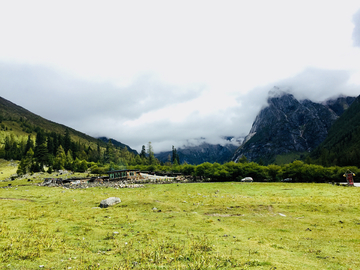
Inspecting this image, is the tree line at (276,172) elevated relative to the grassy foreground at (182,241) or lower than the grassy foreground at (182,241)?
lower

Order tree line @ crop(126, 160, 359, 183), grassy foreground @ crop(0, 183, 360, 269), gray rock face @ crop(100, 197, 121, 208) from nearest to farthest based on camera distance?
grassy foreground @ crop(0, 183, 360, 269), gray rock face @ crop(100, 197, 121, 208), tree line @ crop(126, 160, 359, 183)

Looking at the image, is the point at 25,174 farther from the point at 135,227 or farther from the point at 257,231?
the point at 257,231

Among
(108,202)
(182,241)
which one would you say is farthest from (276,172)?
(182,241)

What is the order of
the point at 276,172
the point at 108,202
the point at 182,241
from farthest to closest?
the point at 276,172
the point at 108,202
the point at 182,241

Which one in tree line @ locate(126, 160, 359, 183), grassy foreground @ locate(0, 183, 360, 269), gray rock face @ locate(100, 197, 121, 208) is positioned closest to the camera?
grassy foreground @ locate(0, 183, 360, 269)

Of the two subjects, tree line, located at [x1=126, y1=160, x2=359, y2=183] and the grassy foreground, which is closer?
the grassy foreground

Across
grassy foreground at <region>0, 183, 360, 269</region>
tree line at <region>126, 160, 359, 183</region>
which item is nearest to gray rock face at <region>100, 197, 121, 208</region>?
grassy foreground at <region>0, 183, 360, 269</region>

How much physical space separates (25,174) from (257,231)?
4739 inches

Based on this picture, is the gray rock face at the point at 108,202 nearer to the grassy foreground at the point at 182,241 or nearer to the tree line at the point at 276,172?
the grassy foreground at the point at 182,241

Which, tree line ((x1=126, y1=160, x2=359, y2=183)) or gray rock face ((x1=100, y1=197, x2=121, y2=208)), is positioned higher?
gray rock face ((x1=100, y1=197, x2=121, y2=208))

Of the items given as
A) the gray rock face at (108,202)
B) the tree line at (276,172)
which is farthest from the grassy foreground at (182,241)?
the tree line at (276,172)

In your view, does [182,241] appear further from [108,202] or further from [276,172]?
[276,172]

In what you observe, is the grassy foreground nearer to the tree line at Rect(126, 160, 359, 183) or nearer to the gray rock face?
the gray rock face

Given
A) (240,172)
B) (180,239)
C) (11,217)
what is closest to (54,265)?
(180,239)
